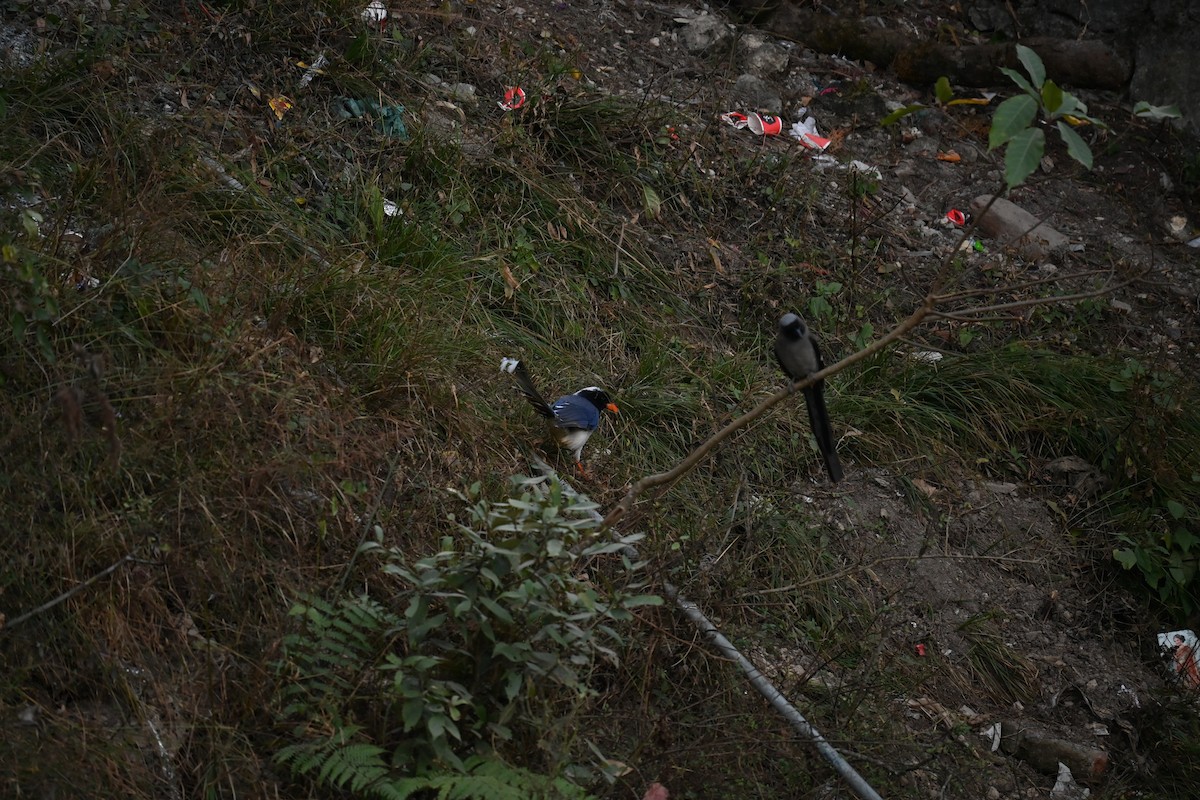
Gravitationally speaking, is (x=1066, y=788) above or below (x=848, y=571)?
below

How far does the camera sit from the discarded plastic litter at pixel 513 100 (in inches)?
214

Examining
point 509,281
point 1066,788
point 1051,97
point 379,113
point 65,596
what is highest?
point 1051,97

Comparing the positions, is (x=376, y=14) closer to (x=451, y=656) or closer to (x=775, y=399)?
(x=775, y=399)

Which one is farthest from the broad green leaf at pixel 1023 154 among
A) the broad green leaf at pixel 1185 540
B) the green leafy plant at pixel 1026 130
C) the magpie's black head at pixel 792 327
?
the broad green leaf at pixel 1185 540

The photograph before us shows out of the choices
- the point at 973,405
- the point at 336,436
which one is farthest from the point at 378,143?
the point at 973,405

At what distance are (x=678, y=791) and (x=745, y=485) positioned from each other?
5.48ft

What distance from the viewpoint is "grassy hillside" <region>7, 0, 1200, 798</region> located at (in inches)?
106

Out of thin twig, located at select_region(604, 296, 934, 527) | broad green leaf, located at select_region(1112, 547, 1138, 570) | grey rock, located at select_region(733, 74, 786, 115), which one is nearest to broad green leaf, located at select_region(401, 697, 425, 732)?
thin twig, located at select_region(604, 296, 934, 527)

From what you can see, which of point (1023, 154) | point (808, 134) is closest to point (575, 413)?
point (1023, 154)

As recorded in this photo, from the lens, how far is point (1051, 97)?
2.23 m

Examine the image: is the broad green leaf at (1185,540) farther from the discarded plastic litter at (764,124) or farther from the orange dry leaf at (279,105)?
Answer: the orange dry leaf at (279,105)

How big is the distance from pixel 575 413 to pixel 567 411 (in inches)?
1.5

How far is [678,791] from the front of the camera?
9.55ft

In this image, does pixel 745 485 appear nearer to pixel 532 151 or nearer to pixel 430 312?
pixel 430 312
